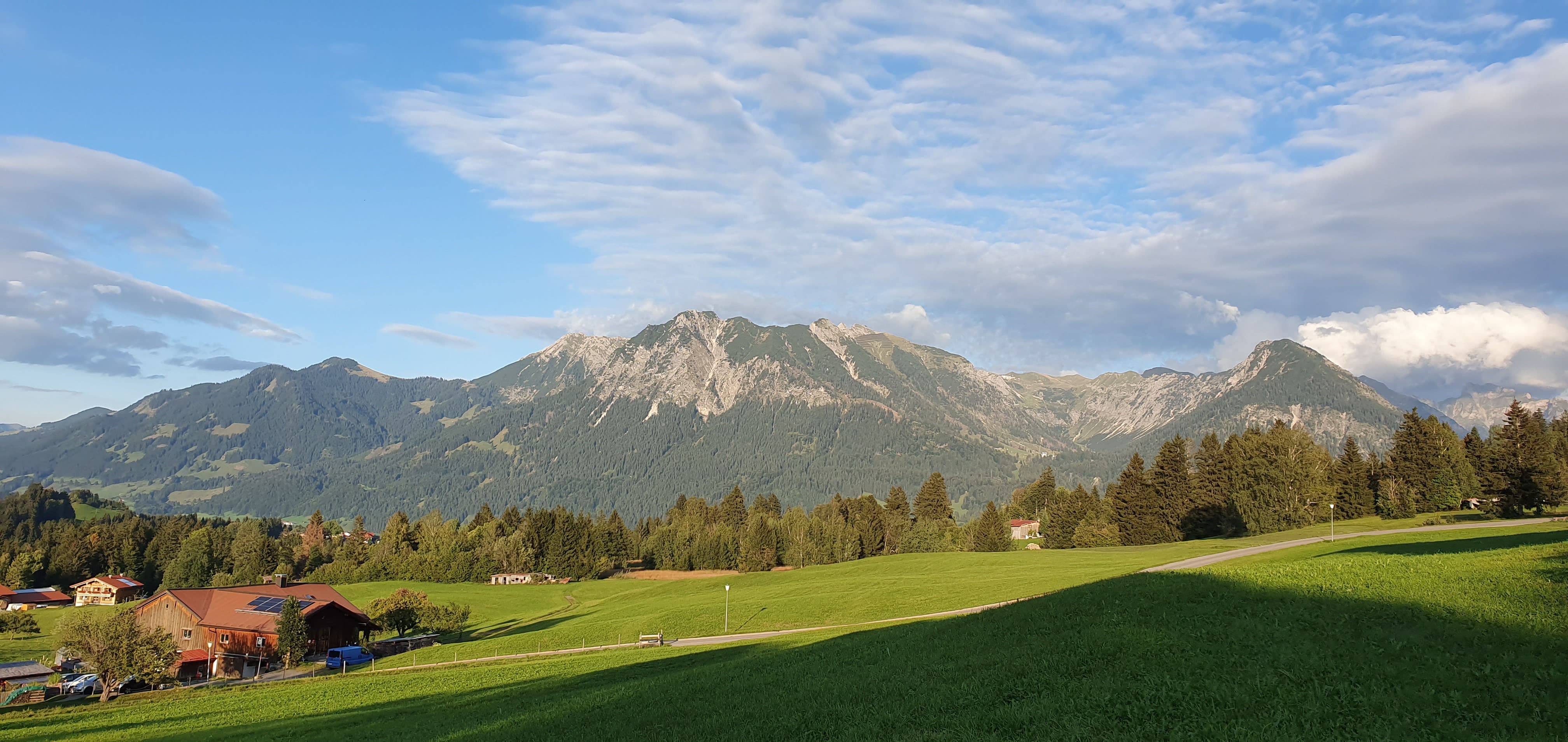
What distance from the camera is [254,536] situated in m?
163

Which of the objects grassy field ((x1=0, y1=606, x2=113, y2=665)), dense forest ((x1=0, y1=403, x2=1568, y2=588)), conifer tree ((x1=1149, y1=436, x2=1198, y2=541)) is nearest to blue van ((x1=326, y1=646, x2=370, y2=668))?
grassy field ((x1=0, y1=606, x2=113, y2=665))

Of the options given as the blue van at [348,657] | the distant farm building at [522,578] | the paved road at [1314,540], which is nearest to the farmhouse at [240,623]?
the blue van at [348,657]

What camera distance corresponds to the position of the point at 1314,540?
238 ft

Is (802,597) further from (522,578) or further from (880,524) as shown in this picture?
(522,578)

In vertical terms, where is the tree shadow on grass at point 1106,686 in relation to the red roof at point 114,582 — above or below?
above

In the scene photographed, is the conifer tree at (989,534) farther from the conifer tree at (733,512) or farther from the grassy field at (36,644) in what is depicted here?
the grassy field at (36,644)

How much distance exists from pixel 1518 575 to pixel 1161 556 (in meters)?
48.8

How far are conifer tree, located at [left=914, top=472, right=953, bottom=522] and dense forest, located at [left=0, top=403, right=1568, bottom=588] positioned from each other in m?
0.36

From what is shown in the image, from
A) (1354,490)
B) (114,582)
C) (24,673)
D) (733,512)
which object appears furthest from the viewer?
(733,512)

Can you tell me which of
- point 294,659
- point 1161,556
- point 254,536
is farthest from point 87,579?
point 1161,556

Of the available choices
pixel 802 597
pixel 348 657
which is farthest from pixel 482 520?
pixel 802 597

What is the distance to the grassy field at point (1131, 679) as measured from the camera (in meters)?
16.2

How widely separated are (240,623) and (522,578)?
79871mm

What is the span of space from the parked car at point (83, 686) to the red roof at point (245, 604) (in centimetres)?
1284
